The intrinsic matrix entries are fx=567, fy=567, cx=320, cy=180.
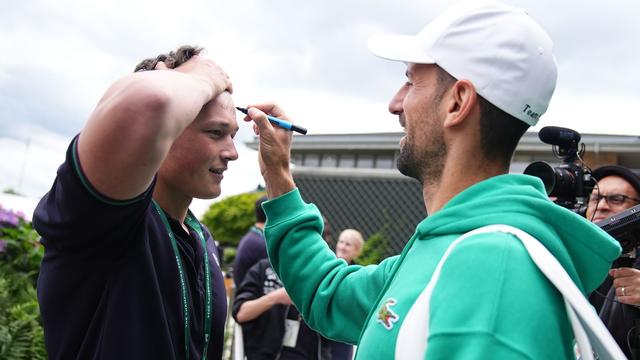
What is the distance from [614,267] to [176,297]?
88.1 inches

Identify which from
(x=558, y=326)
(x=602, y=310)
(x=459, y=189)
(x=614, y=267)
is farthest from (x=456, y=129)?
(x=602, y=310)

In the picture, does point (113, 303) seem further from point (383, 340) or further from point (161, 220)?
point (383, 340)

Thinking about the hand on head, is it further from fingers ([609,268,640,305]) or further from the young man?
fingers ([609,268,640,305])

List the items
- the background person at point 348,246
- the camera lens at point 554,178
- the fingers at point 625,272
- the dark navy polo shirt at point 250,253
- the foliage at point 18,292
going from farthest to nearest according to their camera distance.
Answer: the background person at point 348,246 < the dark navy polo shirt at point 250,253 < the foliage at point 18,292 < the fingers at point 625,272 < the camera lens at point 554,178

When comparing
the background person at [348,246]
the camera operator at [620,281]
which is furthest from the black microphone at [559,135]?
the background person at [348,246]

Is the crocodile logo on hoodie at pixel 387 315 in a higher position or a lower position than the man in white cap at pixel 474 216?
lower

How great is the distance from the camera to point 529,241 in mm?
1320

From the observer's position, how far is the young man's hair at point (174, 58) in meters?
2.11

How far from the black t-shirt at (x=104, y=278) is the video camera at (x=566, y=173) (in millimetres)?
1592

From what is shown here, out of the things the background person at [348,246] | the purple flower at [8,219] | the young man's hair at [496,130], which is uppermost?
the young man's hair at [496,130]

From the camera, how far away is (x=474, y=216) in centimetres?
150

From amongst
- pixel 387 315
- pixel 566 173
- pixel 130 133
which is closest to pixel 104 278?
pixel 130 133

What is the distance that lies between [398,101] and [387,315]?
76 centimetres

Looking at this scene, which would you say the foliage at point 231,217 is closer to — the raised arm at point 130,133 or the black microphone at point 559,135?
the black microphone at point 559,135
